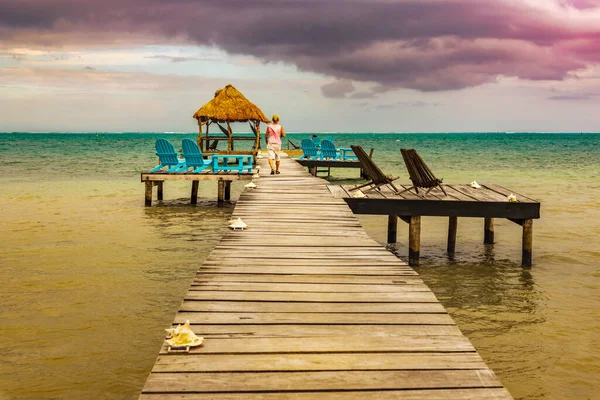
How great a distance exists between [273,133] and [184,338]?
1072 centimetres

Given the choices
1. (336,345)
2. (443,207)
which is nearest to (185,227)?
(443,207)

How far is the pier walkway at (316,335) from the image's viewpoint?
282 centimetres

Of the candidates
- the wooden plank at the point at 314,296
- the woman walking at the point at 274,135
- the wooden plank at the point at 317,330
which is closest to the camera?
the wooden plank at the point at 317,330

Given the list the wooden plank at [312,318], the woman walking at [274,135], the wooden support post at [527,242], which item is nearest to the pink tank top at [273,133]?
the woman walking at [274,135]

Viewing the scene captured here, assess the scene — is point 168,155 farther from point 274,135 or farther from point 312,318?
point 312,318

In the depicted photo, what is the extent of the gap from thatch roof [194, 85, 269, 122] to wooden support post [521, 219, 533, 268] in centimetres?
1550

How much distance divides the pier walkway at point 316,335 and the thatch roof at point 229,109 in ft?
58.5

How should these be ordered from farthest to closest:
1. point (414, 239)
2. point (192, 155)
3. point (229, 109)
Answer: point (229, 109) → point (192, 155) → point (414, 239)

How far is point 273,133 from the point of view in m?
13.6

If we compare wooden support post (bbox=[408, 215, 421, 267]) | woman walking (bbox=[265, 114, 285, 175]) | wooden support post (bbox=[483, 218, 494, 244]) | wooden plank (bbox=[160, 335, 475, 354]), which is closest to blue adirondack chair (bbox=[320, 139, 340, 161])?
woman walking (bbox=[265, 114, 285, 175])

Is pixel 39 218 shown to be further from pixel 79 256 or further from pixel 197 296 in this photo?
pixel 197 296

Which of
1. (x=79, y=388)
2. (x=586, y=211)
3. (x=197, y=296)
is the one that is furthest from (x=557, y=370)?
(x=586, y=211)

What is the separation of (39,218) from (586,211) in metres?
15.5

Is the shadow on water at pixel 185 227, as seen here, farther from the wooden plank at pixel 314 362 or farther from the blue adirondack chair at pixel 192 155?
the wooden plank at pixel 314 362
